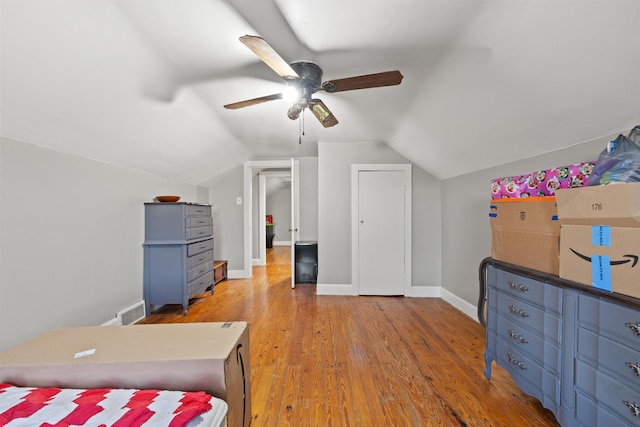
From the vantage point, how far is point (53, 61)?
1.47 metres

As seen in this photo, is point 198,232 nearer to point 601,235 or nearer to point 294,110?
point 294,110

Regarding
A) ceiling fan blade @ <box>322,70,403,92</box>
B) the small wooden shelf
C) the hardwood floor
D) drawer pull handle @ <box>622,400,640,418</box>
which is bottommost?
the hardwood floor

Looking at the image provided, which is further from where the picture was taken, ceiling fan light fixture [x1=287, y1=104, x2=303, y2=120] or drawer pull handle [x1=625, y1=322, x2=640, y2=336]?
ceiling fan light fixture [x1=287, y1=104, x2=303, y2=120]

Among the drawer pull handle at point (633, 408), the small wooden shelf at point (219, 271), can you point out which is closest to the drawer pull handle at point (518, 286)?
the drawer pull handle at point (633, 408)

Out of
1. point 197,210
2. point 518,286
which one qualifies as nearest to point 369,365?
point 518,286

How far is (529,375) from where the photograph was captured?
1512 millimetres

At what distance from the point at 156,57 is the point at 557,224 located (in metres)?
2.68

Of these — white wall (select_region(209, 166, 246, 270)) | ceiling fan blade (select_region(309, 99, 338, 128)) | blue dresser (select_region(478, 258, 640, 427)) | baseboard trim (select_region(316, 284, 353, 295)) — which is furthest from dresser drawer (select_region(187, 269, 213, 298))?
blue dresser (select_region(478, 258, 640, 427))

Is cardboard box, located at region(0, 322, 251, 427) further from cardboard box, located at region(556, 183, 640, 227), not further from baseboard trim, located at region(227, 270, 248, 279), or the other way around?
baseboard trim, located at region(227, 270, 248, 279)

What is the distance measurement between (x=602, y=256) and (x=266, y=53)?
6.05ft

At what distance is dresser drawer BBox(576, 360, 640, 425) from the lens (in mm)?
1035

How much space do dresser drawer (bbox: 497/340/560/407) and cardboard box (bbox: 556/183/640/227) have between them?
0.82 metres

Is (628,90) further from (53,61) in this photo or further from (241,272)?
(241,272)

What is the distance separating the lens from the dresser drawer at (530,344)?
1364mm
